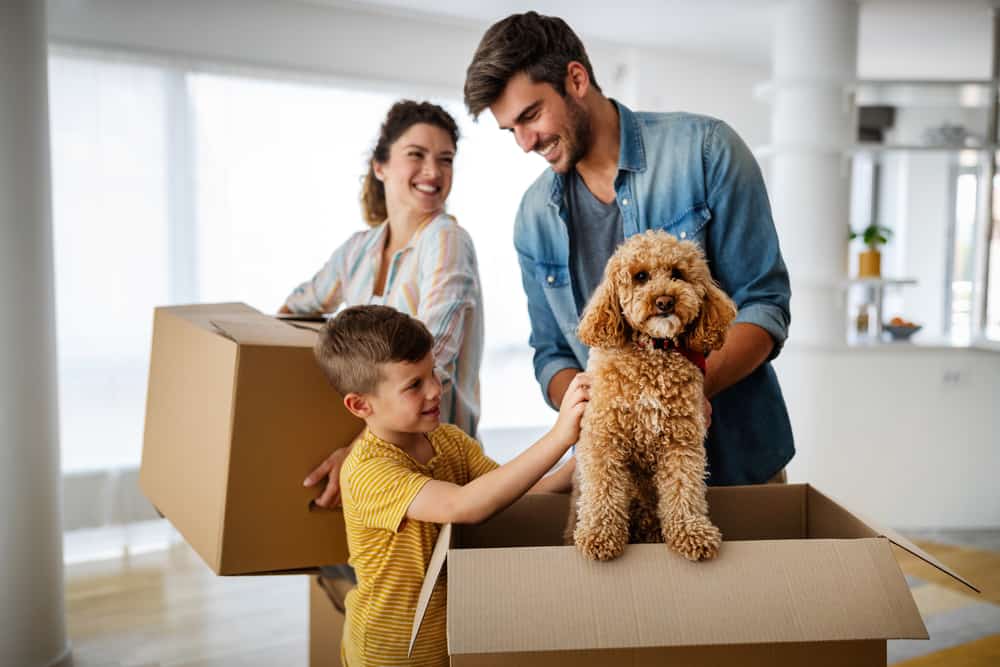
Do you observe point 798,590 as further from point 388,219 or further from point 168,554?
point 168,554

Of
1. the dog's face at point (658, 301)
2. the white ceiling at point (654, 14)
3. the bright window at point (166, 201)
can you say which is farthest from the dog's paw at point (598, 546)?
the white ceiling at point (654, 14)

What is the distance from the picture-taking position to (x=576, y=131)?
1402 millimetres

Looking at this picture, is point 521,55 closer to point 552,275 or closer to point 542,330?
point 552,275

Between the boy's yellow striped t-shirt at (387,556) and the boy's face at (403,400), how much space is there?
34 millimetres

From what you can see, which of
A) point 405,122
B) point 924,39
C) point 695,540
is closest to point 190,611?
point 405,122

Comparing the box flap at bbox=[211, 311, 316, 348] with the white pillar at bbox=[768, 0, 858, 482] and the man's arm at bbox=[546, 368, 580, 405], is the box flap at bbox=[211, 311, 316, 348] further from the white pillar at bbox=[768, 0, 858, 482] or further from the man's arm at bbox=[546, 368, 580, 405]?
the white pillar at bbox=[768, 0, 858, 482]

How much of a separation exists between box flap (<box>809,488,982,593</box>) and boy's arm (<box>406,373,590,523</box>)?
1.23 ft

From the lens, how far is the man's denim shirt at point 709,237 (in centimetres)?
136

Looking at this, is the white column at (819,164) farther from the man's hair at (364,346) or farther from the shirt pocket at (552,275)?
the man's hair at (364,346)

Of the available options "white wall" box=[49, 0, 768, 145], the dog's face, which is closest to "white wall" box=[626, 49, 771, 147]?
"white wall" box=[49, 0, 768, 145]

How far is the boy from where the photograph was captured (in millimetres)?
1094

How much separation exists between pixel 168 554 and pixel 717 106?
4391 mm

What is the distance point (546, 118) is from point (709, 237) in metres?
0.33

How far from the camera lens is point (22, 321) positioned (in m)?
2.34
